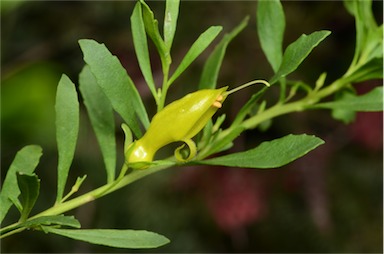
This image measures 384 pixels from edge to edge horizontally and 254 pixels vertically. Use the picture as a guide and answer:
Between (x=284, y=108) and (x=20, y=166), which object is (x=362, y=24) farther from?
(x=20, y=166)

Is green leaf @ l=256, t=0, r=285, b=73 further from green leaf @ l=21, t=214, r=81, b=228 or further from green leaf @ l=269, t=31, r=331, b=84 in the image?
green leaf @ l=21, t=214, r=81, b=228

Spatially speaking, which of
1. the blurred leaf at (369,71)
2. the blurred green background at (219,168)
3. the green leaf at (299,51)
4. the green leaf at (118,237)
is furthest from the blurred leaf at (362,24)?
the blurred green background at (219,168)

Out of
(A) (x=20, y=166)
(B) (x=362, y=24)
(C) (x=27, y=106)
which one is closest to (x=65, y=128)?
(A) (x=20, y=166)

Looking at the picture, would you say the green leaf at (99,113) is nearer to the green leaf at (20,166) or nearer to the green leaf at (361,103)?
the green leaf at (20,166)

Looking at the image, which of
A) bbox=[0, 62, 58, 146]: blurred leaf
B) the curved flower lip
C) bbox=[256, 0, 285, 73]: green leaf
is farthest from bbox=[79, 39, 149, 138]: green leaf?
bbox=[0, 62, 58, 146]: blurred leaf

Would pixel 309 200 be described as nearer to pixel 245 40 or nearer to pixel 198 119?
pixel 245 40

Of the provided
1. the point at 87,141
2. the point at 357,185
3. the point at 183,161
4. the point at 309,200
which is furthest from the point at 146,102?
the point at 183,161
